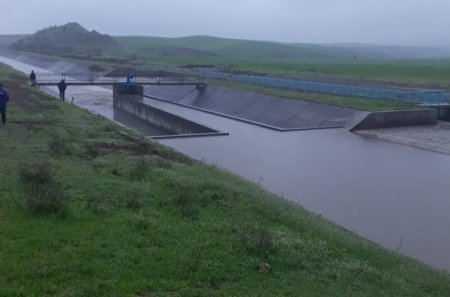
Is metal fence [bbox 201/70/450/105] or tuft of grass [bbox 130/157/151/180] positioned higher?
metal fence [bbox 201/70/450/105]

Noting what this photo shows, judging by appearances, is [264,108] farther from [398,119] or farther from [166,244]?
[166,244]

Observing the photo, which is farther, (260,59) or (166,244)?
(260,59)

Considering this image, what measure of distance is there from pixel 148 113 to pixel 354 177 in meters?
20.7

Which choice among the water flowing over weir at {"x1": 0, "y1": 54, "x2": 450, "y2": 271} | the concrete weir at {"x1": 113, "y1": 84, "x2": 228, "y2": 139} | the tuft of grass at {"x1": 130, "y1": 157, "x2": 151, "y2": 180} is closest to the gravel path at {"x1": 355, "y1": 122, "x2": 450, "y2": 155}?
the water flowing over weir at {"x1": 0, "y1": 54, "x2": 450, "y2": 271}

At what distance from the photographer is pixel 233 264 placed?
7.07 m

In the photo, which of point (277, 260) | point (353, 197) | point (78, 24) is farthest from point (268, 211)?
point (78, 24)

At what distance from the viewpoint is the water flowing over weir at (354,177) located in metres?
13.4

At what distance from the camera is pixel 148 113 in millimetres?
37156

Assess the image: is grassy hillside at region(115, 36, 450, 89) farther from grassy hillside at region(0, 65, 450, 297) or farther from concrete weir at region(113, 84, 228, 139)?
grassy hillside at region(0, 65, 450, 297)

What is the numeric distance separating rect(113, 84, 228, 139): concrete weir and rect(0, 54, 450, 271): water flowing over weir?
1.58 meters

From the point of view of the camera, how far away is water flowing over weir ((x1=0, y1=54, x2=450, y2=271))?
13.4m

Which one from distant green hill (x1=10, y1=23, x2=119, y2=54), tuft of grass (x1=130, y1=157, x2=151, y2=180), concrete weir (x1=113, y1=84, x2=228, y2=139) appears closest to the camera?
tuft of grass (x1=130, y1=157, x2=151, y2=180)

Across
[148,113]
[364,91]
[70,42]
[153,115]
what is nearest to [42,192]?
[153,115]

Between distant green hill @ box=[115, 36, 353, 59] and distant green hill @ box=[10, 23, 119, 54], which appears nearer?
distant green hill @ box=[115, 36, 353, 59]
